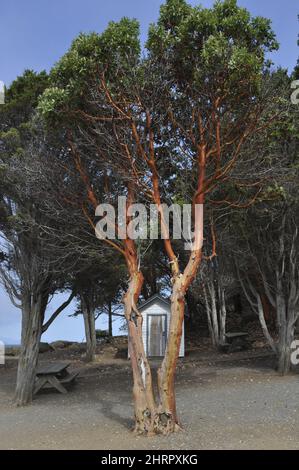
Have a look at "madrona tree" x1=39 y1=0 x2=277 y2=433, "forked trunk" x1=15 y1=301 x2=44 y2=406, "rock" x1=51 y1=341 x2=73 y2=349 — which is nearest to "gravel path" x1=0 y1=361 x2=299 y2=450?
"forked trunk" x1=15 y1=301 x2=44 y2=406

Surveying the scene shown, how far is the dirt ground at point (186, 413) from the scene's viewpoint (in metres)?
8.28

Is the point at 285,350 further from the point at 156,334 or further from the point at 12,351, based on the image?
the point at 12,351

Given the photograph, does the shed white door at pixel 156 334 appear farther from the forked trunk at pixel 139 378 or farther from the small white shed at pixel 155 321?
the forked trunk at pixel 139 378

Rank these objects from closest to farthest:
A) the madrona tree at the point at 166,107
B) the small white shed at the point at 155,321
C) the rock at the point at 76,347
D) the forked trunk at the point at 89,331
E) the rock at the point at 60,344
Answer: the madrona tree at the point at 166,107, the forked trunk at the point at 89,331, the small white shed at the point at 155,321, the rock at the point at 76,347, the rock at the point at 60,344

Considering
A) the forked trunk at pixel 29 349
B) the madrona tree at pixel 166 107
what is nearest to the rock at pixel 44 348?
the forked trunk at pixel 29 349

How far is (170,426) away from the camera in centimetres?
877

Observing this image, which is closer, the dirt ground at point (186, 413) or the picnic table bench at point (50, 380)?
the dirt ground at point (186, 413)

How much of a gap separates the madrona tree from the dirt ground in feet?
2.69

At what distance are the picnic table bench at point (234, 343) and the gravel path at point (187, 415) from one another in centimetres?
554

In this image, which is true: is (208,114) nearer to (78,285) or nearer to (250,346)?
(78,285)

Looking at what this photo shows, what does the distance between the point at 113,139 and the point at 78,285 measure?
7.02 metres

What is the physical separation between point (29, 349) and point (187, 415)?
5753 millimetres
